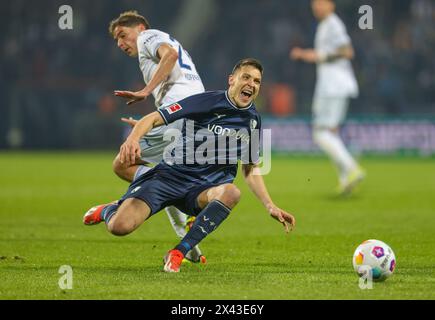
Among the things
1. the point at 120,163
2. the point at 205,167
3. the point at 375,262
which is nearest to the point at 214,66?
the point at 120,163

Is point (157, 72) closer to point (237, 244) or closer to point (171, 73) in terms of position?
point (171, 73)

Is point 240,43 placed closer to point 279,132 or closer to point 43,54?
point 279,132

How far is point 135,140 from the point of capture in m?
6.14

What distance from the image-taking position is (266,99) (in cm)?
2256

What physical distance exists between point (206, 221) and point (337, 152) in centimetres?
683

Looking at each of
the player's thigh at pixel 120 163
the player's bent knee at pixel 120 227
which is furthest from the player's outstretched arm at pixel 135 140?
the player's thigh at pixel 120 163

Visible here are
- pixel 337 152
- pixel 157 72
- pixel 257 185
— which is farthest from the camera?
pixel 337 152

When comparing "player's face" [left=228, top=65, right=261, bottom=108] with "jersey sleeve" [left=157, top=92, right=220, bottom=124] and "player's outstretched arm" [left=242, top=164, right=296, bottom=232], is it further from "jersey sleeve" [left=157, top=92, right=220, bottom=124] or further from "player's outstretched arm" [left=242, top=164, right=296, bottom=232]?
"player's outstretched arm" [left=242, top=164, right=296, bottom=232]

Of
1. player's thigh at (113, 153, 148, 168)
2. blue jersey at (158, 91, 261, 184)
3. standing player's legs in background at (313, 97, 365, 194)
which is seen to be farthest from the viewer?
standing player's legs in background at (313, 97, 365, 194)

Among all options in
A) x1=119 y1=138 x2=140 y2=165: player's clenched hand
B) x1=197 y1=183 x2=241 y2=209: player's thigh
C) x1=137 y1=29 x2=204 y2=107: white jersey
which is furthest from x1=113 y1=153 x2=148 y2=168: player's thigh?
x1=119 y1=138 x2=140 y2=165: player's clenched hand

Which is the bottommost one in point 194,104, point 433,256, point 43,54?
point 433,256

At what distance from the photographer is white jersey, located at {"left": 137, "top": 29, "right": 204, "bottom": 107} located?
783 centimetres
